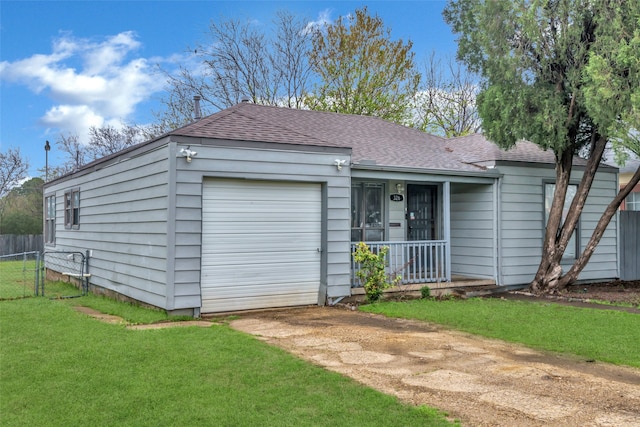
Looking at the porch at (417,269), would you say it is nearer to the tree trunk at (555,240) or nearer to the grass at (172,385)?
the tree trunk at (555,240)

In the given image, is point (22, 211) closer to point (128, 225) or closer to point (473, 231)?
point (128, 225)

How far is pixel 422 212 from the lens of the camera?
11.9 metres

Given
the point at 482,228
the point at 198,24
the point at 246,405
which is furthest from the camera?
the point at 198,24

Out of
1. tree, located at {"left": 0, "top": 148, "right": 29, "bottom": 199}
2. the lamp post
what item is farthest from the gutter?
tree, located at {"left": 0, "top": 148, "right": 29, "bottom": 199}

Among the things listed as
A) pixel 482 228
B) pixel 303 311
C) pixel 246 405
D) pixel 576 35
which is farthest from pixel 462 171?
pixel 246 405

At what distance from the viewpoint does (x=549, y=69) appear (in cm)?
1033

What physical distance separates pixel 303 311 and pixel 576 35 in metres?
6.93

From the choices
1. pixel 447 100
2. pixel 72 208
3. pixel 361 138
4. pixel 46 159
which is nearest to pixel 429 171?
pixel 361 138

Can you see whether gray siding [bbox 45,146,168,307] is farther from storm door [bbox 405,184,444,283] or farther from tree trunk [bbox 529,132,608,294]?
tree trunk [bbox 529,132,608,294]

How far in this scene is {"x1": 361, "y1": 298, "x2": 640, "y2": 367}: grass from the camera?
19.6ft

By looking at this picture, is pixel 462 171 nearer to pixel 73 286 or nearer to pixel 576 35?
pixel 576 35

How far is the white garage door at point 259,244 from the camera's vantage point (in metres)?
8.30

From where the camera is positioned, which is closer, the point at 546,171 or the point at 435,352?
the point at 435,352

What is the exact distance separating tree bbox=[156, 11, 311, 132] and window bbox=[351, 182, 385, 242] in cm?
1469
